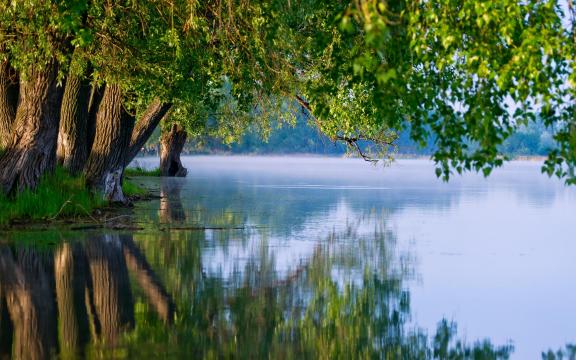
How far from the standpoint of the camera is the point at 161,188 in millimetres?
47969

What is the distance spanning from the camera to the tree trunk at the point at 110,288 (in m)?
11.6

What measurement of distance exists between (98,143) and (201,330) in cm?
2006

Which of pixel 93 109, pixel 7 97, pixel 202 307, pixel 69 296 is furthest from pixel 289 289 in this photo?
pixel 93 109

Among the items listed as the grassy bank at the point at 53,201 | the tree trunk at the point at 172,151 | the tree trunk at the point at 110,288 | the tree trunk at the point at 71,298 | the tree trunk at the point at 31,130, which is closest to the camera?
the tree trunk at the point at 71,298

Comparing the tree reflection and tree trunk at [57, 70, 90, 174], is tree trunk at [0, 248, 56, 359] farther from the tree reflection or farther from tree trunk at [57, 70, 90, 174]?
tree trunk at [57, 70, 90, 174]

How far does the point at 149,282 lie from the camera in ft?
50.0

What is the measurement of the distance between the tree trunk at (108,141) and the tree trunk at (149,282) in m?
9.90

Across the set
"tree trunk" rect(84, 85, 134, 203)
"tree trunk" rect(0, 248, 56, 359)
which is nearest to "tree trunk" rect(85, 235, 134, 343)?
"tree trunk" rect(0, 248, 56, 359)

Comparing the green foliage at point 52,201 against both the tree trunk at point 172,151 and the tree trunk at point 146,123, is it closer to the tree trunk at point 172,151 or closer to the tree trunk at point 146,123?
the tree trunk at point 146,123

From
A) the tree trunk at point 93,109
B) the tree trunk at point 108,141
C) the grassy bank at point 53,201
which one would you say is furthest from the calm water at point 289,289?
the tree trunk at point 93,109

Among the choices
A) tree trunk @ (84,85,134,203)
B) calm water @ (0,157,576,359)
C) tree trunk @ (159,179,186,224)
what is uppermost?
tree trunk @ (84,85,134,203)

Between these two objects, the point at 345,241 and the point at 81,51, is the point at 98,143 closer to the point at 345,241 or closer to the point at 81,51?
the point at 81,51

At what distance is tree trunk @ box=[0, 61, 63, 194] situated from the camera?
24172 mm

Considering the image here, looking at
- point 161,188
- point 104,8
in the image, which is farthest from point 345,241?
point 161,188
